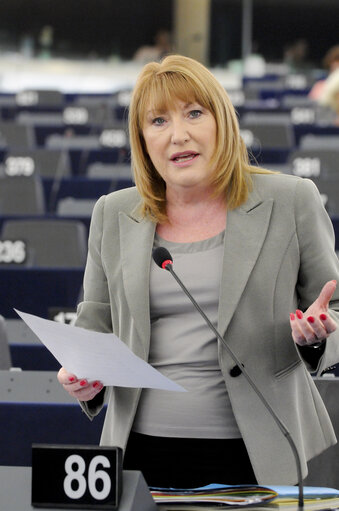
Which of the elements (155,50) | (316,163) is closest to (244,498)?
(316,163)

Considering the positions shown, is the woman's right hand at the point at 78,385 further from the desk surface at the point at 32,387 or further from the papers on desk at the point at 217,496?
the desk surface at the point at 32,387

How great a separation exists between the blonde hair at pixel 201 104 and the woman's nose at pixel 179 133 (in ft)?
0.14

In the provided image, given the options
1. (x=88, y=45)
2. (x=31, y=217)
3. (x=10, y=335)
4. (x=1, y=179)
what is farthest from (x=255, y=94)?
(x=10, y=335)

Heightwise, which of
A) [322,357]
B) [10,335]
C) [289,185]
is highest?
[289,185]

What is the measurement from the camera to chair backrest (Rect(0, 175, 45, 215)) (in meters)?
6.80

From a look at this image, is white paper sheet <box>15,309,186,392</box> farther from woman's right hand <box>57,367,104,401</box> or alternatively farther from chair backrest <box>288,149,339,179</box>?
chair backrest <box>288,149,339,179</box>

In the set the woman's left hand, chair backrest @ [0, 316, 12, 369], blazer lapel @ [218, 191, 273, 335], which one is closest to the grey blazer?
blazer lapel @ [218, 191, 273, 335]

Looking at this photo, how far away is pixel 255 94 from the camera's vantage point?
15188 millimetres

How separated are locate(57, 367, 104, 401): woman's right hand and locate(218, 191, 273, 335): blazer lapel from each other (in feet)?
0.82

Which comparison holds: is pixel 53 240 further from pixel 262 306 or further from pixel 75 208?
pixel 262 306

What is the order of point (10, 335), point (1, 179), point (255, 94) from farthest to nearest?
point (255, 94), point (1, 179), point (10, 335)

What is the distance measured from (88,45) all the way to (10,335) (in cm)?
1838

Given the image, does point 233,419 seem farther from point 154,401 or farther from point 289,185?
point 289,185

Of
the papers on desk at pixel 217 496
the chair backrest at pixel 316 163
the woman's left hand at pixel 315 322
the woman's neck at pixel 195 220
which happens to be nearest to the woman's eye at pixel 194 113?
the woman's neck at pixel 195 220
